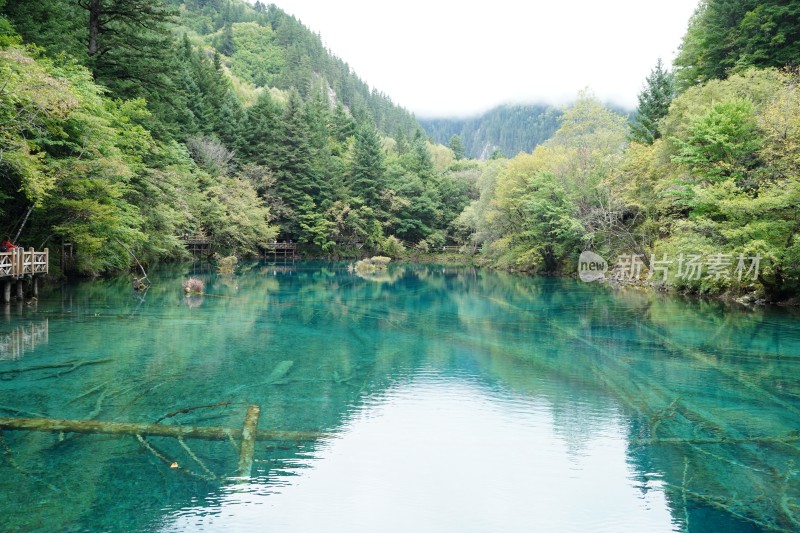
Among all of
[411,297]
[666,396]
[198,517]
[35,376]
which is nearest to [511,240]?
[411,297]

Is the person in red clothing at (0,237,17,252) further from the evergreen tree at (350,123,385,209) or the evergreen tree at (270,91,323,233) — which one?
the evergreen tree at (350,123,385,209)

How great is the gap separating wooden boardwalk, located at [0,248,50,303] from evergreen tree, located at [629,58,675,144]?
3469 centimetres

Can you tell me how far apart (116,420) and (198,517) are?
3.34 metres

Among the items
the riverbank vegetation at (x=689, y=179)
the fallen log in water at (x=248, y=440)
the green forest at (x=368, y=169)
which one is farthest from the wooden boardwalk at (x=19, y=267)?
the riverbank vegetation at (x=689, y=179)

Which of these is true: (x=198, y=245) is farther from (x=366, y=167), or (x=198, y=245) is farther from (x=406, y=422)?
(x=406, y=422)

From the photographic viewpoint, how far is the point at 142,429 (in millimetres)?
7719

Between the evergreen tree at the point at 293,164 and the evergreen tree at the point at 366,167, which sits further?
the evergreen tree at the point at 366,167

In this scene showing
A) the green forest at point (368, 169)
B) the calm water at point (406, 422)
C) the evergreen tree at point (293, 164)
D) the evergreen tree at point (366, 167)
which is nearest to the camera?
the calm water at point (406, 422)

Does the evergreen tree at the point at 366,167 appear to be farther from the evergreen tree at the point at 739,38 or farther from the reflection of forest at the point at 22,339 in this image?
the reflection of forest at the point at 22,339

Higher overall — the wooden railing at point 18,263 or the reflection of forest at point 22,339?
the wooden railing at point 18,263

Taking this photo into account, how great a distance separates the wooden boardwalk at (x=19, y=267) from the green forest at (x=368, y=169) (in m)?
1.22

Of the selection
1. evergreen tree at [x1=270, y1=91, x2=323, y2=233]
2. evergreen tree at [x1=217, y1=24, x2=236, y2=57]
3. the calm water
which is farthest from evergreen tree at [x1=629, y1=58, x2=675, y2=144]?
evergreen tree at [x1=217, y1=24, x2=236, y2=57]

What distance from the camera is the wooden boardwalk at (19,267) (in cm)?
1761

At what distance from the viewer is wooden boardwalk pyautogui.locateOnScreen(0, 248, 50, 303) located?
17.6 m
